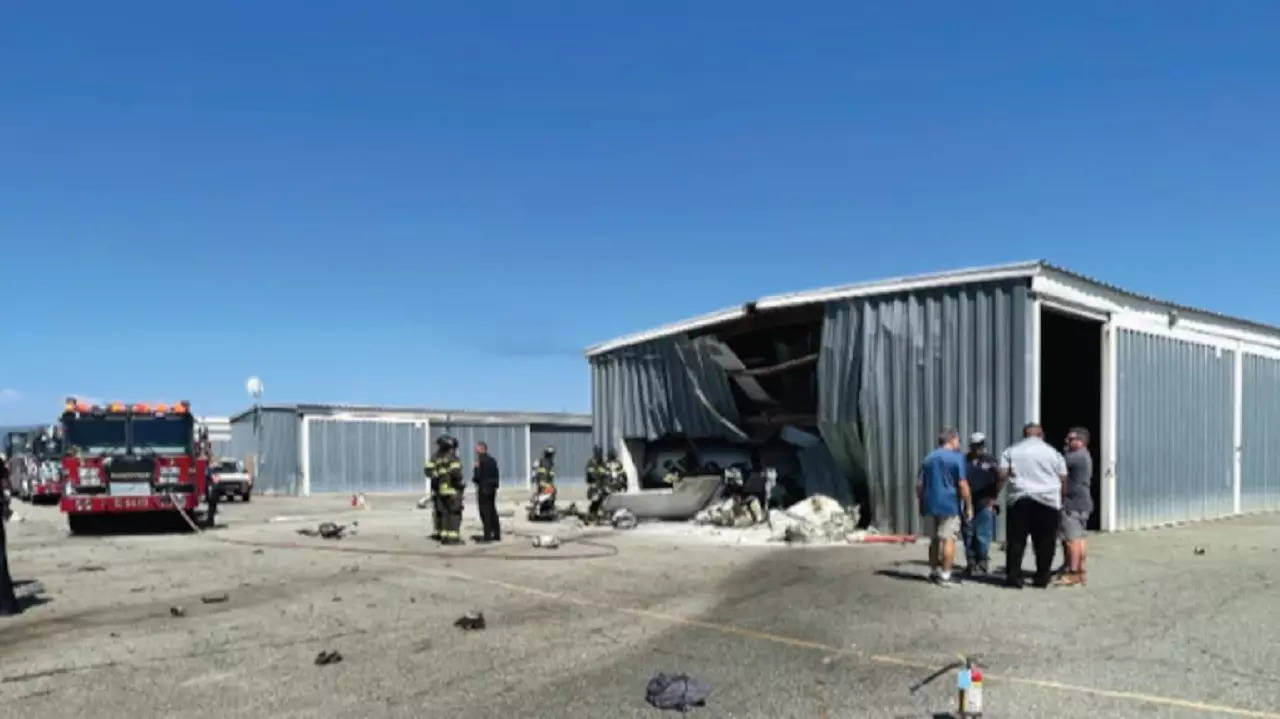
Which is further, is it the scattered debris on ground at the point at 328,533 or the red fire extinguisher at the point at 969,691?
the scattered debris on ground at the point at 328,533

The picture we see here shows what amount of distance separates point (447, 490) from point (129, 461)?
717cm

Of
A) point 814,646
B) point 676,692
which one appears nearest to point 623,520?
point 814,646

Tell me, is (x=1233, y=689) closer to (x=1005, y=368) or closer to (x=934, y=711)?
(x=934, y=711)

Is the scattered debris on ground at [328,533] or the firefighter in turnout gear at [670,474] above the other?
the firefighter in turnout gear at [670,474]

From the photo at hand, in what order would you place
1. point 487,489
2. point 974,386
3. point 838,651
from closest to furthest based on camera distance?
point 838,651
point 974,386
point 487,489

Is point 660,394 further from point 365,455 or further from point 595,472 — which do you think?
point 365,455

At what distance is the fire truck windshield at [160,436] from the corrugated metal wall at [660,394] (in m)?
9.71

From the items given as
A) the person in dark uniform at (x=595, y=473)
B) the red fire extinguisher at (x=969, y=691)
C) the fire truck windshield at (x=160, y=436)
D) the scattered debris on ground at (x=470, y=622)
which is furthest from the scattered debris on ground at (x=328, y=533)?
the red fire extinguisher at (x=969, y=691)

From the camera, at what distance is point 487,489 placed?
16.5m

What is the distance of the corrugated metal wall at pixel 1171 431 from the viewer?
679 inches

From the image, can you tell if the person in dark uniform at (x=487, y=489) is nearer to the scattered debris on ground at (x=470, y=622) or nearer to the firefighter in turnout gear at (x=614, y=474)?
the firefighter in turnout gear at (x=614, y=474)

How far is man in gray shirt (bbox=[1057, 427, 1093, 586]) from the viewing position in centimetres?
1094

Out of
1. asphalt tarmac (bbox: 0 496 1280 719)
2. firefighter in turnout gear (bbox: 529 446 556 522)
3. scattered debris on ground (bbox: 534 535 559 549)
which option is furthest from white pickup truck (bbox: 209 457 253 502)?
scattered debris on ground (bbox: 534 535 559 549)

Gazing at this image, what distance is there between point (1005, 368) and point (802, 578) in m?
5.66
